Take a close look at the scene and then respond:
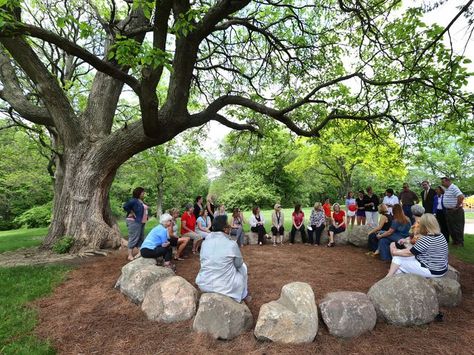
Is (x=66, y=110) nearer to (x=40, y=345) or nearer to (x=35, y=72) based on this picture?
(x=35, y=72)

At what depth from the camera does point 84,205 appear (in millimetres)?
8766

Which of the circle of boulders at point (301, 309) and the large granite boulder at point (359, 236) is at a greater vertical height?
the large granite boulder at point (359, 236)

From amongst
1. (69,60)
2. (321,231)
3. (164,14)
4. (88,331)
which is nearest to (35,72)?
(164,14)

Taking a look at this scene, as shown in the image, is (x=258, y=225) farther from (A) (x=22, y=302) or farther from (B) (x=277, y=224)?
(A) (x=22, y=302)

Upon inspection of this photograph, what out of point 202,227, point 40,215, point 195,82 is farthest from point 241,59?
point 40,215

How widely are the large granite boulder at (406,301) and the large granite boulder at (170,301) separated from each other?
104 inches

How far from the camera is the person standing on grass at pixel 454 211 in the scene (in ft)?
29.3

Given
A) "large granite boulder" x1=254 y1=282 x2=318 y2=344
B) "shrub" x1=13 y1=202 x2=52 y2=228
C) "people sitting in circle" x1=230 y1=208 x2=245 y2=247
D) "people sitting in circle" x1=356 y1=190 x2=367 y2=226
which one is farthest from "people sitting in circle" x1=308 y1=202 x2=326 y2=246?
"shrub" x1=13 y1=202 x2=52 y2=228

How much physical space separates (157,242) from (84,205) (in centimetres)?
365

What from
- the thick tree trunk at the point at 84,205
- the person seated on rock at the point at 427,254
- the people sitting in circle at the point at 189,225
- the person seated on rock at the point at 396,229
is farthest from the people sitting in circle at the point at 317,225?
the thick tree trunk at the point at 84,205

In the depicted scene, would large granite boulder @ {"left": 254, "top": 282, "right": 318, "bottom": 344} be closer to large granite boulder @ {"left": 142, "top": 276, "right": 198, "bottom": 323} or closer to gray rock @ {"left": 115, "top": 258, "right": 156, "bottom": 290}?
large granite boulder @ {"left": 142, "top": 276, "right": 198, "bottom": 323}

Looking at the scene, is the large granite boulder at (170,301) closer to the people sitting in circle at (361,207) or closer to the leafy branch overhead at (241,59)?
the leafy branch overhead at (241,59)

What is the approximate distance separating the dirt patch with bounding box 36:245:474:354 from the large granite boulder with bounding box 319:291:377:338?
Answer: 0.34 feet

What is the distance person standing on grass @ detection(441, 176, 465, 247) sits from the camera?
8930mm
